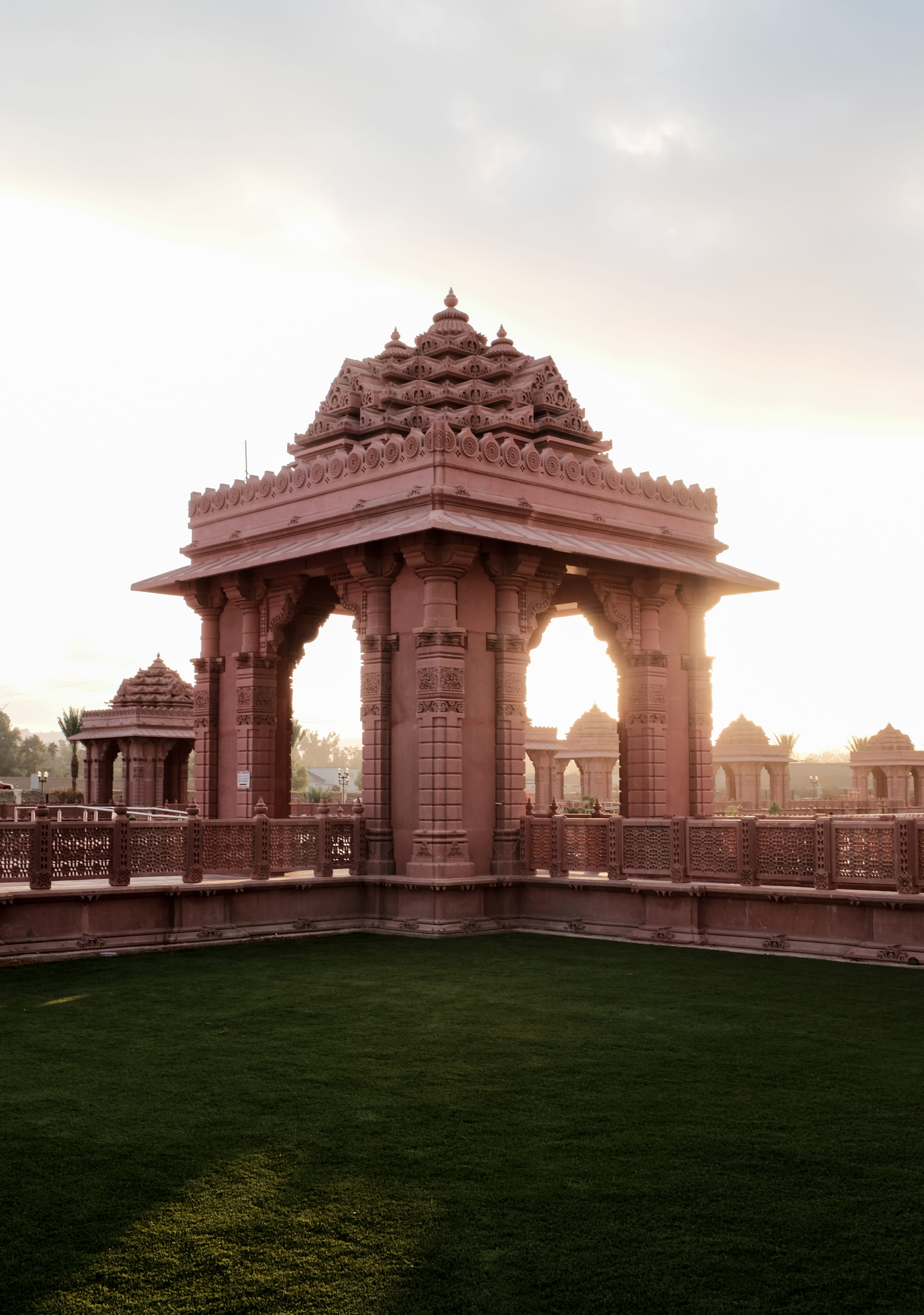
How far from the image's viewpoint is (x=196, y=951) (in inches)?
554

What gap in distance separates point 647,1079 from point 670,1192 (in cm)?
215

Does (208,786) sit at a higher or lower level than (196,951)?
higher

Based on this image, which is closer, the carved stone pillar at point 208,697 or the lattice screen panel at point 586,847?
the lattice screen panel at point 586,847

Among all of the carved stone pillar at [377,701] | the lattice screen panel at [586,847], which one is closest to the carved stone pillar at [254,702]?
the carved stone pillar at [377,701]

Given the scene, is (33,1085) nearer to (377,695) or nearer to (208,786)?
(377,695)

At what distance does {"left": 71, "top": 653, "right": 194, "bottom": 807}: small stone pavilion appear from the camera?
32250 millimetres

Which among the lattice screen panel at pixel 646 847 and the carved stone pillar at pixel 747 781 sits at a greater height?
the carved stone pillar at pixel 747 781

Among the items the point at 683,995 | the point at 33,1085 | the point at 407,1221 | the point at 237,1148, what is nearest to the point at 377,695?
the point at 683,995

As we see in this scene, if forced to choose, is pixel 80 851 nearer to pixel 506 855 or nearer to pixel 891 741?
pixel 506 855

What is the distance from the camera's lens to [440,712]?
51.4 ft

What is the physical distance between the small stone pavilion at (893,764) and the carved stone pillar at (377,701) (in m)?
28.2

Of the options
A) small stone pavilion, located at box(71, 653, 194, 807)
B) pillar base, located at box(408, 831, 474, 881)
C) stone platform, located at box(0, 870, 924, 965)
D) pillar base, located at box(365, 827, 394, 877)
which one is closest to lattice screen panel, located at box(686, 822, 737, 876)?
stone platform, located at box(0, 870, 924, 965)

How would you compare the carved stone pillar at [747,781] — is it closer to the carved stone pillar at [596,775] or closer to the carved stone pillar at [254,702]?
the carved stone pillar at [596,775]

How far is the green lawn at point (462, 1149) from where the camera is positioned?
15.5ft
